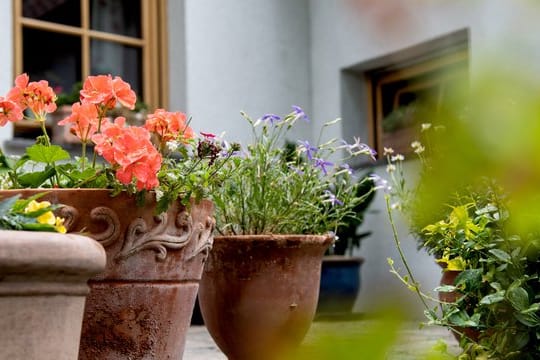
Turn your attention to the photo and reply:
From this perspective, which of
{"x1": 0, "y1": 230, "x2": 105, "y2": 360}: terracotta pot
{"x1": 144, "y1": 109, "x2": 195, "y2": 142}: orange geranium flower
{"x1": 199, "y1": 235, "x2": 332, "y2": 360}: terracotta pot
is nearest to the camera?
{"x1": 0, "y1": 230, "x2": 105, "y2": 360}: terracotta pot

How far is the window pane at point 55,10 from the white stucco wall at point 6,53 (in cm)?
39

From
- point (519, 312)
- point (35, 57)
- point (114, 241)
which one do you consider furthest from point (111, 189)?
point (35, 57)

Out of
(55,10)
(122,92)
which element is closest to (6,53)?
(55,10)

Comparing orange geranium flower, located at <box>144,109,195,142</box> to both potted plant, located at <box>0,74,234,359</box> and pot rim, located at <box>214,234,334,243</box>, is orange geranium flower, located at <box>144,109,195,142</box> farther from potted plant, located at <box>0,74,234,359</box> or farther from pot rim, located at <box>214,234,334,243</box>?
pot rim, located at <box>214,234,334,243</box>

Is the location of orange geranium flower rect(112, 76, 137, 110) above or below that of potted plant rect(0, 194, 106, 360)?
above

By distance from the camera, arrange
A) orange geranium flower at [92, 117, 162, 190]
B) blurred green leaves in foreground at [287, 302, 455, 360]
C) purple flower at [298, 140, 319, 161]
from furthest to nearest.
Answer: purple flower at [298, 140, 319, 161], orange geranium flower at [92, 117, 162, 190], blurred green leaves in foreground at [287, 302, 455, 360]

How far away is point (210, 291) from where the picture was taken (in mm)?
2090

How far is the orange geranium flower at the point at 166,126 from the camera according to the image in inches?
67.6

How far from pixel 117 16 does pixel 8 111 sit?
10.6 feet

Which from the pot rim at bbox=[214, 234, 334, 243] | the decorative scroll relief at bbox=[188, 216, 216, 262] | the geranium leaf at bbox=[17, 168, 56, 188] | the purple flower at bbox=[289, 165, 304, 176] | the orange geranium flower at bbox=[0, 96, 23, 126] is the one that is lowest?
the pot rim at bbox=[214, 234, 334, 243]

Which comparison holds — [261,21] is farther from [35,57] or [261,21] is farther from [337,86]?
[35,57]

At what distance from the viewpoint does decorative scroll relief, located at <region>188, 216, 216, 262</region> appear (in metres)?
1.67

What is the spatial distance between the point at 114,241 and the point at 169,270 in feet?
0.45

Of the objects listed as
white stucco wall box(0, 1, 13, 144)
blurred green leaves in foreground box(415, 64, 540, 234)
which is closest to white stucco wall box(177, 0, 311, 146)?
white stucco wall box(0, 1, 13, 144)
